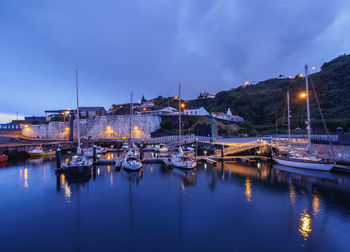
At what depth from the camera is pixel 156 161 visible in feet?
87.0

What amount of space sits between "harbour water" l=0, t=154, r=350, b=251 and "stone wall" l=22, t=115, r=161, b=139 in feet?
105

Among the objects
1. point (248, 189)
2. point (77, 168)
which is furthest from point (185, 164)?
point (77, 168)

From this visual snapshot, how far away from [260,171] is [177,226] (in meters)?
14.8

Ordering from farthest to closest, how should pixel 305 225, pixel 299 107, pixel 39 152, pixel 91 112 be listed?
pixel 91 112
pixel 299 107
pixel 39 152
pixel 305 225

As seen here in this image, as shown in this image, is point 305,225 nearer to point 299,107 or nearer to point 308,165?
point 308,165

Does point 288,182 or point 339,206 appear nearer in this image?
point 339,206

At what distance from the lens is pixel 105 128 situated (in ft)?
184

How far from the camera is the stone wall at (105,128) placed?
5172 centimetres

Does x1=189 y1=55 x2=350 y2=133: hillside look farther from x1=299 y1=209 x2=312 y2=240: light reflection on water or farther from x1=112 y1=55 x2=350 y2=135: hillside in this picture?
x1=299 y1=209 x2=312 y2=240: light reflection on water

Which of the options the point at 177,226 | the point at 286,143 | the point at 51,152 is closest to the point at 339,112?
the point at 286,143

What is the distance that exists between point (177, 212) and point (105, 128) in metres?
→ 49.0

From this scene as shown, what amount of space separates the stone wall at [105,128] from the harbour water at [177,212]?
31.9 m

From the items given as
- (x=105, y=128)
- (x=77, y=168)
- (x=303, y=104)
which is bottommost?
(x=77, y=168)

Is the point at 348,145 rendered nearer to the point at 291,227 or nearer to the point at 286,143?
the point at 286,143
